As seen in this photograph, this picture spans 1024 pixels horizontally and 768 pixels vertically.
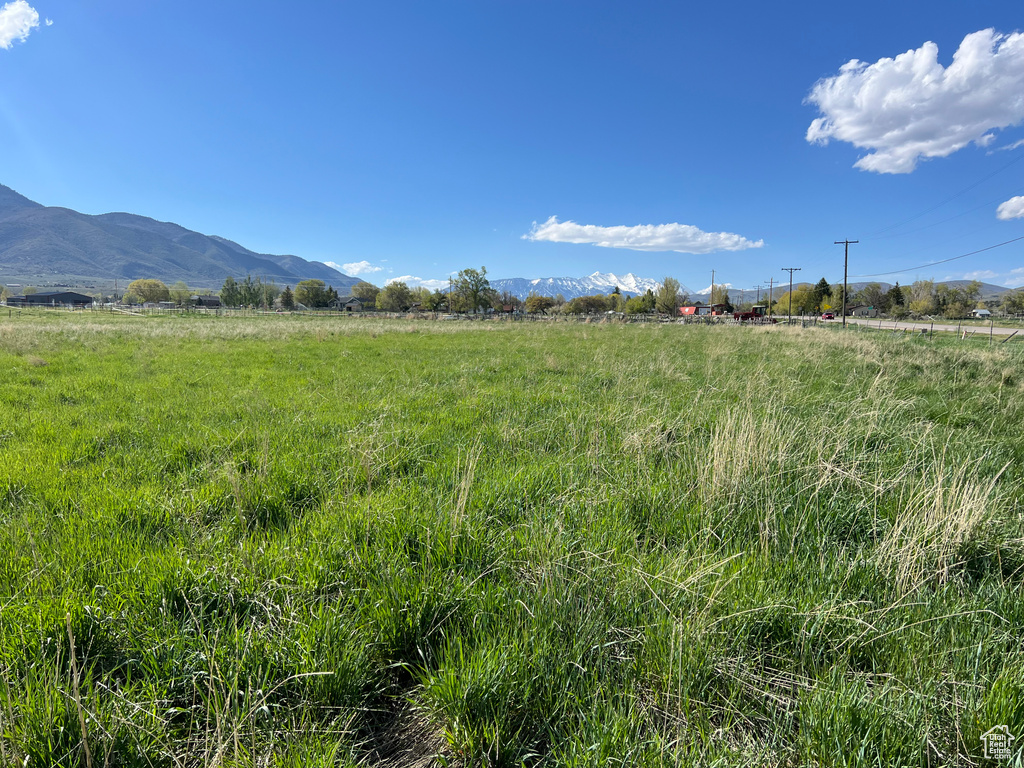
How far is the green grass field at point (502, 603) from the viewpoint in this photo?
1.71 metres

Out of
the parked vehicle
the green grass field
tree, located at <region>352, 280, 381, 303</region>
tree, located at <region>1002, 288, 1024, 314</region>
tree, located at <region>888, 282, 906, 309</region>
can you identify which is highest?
tree, located at <region>352, 280, 381, 303</region>

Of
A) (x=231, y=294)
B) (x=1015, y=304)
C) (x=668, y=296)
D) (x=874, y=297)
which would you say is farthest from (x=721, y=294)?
(x=231, y=294)

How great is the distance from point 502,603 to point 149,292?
156634 mm

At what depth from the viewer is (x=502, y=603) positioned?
8.04 ft

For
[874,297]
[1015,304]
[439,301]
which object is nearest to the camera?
[1015,304]

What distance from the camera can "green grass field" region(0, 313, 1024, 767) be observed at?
171 centimetres

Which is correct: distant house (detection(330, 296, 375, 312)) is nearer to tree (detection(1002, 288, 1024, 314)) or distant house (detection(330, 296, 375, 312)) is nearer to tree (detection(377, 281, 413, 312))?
tree (detection(377, 281, 413, 312))

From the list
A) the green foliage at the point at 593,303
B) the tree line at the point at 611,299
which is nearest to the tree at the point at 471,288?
the tree line at the point at 611,299

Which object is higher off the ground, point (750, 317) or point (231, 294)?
point (231, 294)

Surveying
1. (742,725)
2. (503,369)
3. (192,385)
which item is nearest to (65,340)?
(192,385)

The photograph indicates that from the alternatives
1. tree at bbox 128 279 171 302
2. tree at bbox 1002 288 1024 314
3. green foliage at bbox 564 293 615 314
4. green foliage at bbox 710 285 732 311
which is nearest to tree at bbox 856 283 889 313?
tree at bbox 1002 288 1024 314

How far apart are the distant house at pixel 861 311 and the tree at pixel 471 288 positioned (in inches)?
3842

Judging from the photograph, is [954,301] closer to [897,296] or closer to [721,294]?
[897,296]

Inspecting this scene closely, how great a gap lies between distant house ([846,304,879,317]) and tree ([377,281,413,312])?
130 metres
